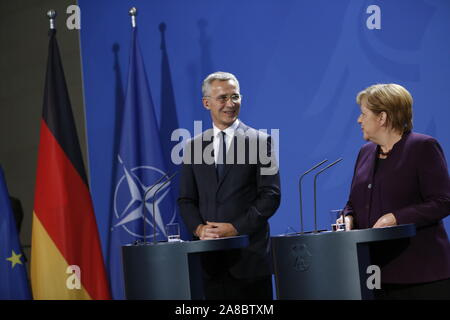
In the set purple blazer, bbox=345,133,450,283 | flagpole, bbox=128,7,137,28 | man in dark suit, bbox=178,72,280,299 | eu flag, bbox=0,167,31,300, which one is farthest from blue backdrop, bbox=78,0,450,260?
purple blazer, bbox=345,133,450,283

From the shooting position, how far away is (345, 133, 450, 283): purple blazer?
2277 mm

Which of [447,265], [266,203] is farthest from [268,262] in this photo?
[447,265]

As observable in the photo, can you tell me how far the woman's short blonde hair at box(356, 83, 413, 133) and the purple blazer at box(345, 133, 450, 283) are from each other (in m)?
0.06

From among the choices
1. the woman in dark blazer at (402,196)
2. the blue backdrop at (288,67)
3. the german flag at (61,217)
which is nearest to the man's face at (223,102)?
the woman in dark blazer at (402,196)

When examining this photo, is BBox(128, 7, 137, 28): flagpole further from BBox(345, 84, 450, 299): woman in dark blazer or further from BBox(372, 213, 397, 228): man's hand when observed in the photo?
BBox(372, 213, 397, 228): man's hand

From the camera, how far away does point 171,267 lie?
8.00 ft

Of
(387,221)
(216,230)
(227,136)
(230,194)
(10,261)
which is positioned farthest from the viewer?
(10,261)

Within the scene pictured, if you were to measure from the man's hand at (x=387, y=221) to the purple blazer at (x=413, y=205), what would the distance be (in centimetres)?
2

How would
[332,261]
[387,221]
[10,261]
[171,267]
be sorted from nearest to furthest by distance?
[332,261] < [387,221] < [171,267] < [10,261]

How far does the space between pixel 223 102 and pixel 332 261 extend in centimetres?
117

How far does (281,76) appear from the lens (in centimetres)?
399

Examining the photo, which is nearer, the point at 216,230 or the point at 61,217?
the point at 216,230

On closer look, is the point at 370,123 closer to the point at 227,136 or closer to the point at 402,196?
the point at 402,196

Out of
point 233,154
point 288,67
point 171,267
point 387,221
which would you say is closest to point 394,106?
point 387,221
